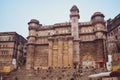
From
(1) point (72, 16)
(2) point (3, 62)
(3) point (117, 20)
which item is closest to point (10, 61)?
(2) point (3, 62)

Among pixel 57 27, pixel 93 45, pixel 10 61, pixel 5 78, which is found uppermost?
pixel 57 27

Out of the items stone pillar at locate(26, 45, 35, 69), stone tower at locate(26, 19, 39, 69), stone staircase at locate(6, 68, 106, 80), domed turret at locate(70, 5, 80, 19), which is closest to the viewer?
stone staircase at locate(6, 68, 106, 80)

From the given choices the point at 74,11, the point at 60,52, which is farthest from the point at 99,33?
the point at 60,52

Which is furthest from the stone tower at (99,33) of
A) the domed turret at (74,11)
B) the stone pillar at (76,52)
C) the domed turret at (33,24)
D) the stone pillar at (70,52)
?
the domed turret at (33,24)

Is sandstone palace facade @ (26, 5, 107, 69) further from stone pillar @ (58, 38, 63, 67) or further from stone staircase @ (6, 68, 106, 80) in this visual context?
stone staircase @ (6, 68, 106, 80)

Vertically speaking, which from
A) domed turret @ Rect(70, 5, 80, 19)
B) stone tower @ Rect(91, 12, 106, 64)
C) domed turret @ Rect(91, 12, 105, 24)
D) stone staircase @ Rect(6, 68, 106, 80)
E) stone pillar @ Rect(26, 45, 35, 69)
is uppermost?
domed turret @ Rect(70, 5, 80, 19)

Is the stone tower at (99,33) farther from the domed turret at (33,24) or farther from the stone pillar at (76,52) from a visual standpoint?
the domed turret at (33,24)

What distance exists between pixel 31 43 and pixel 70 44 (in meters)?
11.8

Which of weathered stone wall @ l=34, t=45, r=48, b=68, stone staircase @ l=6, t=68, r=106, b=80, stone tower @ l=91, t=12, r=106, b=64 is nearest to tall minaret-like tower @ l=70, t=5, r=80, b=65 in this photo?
stone tower @ l=91, t=12, r=106, b=64

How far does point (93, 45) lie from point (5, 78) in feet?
78.2

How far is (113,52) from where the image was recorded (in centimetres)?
4222

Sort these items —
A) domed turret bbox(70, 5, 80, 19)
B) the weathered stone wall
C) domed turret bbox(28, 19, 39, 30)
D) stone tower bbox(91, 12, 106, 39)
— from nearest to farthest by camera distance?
stone tower bbox(91, 12, 106, 39), the weathered stone wall, domed turret bbox(70, 5, 80, 19), domed turret bbox(28, 19, 39, 30)

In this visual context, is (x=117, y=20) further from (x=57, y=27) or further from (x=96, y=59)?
(x=57, y=27)

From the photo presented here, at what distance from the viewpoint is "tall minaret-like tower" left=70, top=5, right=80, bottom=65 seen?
4644 centimetres
